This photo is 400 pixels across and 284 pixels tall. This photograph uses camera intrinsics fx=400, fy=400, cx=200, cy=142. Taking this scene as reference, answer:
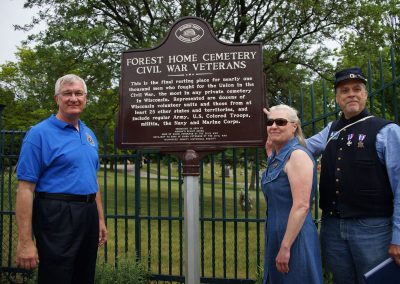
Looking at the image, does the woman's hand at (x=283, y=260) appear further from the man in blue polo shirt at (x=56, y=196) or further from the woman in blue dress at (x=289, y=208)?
the man in blue polo shirt at (x=56, y=196)

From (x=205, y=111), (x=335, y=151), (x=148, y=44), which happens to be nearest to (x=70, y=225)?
(x=205, y=111)

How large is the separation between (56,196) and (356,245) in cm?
229

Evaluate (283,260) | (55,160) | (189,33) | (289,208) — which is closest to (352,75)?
(289,208)

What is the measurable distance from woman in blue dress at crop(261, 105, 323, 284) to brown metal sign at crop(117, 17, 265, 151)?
762 millimetres

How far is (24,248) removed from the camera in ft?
9.98

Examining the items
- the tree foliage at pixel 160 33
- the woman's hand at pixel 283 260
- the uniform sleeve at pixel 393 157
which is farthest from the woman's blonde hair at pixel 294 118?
the tree foliage at pixel 160 33

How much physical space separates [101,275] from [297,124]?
3137 millimetres

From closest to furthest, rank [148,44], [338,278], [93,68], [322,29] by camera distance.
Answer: [338,278] → [148,44] → [93,68] → [322,29]

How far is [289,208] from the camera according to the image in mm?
2869

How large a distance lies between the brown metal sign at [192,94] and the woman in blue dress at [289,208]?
762 mm

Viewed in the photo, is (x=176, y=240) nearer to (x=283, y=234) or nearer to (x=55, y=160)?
(x=55, y=160)

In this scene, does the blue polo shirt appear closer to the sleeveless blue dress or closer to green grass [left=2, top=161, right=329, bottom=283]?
the sleeveless blue dress

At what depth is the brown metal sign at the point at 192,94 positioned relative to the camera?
3840mm

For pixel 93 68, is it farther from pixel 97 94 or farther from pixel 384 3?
pixel 384 3
